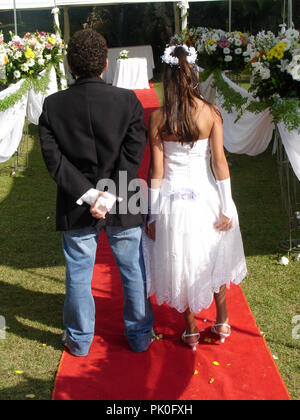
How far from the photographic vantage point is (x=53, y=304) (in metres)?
3.79

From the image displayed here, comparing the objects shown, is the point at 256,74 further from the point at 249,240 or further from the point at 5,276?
the point at 5,276

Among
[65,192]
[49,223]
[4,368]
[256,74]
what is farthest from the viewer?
[49,223]

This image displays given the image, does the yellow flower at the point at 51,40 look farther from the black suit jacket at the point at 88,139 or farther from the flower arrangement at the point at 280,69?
the black suit jacket at the point at 88,139

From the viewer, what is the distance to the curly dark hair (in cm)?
255

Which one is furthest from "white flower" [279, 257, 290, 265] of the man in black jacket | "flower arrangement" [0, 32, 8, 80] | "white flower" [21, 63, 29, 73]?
"white flower" [21, 63, 29, 73]

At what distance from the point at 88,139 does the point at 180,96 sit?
53 centimetres

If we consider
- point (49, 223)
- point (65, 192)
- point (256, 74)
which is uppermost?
point (256, 74)

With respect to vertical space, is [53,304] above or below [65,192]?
below

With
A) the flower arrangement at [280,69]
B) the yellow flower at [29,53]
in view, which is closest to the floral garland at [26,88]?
the yellow flower at [29,53]

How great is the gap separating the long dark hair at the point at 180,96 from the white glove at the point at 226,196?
0.34 meters

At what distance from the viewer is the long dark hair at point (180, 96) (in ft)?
8.75

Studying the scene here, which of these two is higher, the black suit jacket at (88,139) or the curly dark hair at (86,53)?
the curly dark hair at (86,53)
